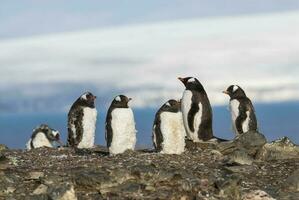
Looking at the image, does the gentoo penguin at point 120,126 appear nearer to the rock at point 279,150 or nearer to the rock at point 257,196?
the rock at point 279,150

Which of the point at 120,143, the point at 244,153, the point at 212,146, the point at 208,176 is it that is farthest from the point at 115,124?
the point at 208,176

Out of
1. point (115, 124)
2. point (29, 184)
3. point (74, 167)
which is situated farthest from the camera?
point (115, 124)

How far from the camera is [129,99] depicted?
17.3m

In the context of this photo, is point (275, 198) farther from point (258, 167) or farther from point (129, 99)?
point (129, 99)

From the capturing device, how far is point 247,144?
613 inches

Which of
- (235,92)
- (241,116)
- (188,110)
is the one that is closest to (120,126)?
(188,110)

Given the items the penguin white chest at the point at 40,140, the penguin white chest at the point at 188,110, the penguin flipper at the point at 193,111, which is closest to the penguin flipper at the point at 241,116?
the penguin white chest at the point at 188,110

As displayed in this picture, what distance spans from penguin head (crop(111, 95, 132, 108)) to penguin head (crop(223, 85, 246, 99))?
14.5ft

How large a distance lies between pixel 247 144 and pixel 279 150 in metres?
1.10

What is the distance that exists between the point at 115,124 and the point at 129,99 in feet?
2.35

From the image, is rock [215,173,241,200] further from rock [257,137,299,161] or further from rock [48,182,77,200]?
rock [257,137,299,161]

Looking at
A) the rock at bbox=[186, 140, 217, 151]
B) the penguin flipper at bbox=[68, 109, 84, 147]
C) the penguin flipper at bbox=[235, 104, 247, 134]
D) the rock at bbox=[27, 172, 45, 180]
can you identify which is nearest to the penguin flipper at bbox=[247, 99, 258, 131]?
the penguin flipper at bbox=[235, 104, 247, 134]

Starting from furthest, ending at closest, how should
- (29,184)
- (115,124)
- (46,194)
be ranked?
(115,124), (29,184), (46,194)

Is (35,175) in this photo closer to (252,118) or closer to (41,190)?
(41,190)
